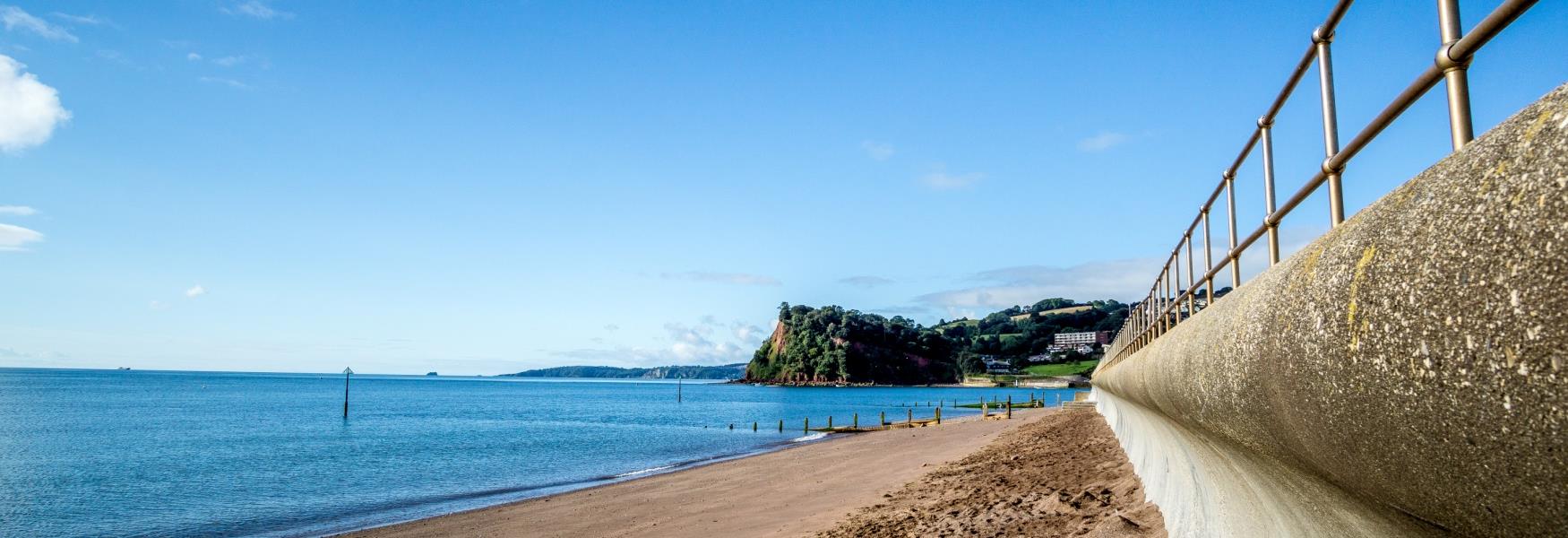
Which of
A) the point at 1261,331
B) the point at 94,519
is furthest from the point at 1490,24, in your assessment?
the point at 94,519

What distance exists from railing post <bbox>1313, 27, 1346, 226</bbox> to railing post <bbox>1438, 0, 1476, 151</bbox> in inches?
48.5

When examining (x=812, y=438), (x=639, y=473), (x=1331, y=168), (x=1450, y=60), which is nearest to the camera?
(x=1450, y=60)

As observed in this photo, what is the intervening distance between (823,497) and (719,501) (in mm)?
3069

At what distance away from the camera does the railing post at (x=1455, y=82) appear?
207 centimetres

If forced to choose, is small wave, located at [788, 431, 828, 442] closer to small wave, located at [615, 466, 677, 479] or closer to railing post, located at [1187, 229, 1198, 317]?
small wave, located at [615, 466, 677, 479]

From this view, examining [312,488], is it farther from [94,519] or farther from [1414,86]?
[1414,86]

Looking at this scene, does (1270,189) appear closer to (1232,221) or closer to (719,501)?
(1232,221)

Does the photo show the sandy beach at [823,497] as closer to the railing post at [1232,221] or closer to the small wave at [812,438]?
the railing post at [1232,221]

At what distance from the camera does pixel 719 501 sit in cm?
2258

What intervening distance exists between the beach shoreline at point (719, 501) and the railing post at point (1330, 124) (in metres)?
13.2

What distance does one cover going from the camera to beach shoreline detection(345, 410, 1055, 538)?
18.6 m

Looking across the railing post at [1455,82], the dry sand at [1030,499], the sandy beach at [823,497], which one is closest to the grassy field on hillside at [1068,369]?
the sandy beach at [823,497]

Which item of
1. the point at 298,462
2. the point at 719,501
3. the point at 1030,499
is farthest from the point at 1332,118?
the point at 298,462

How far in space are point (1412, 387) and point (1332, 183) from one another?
2279 millimetres
